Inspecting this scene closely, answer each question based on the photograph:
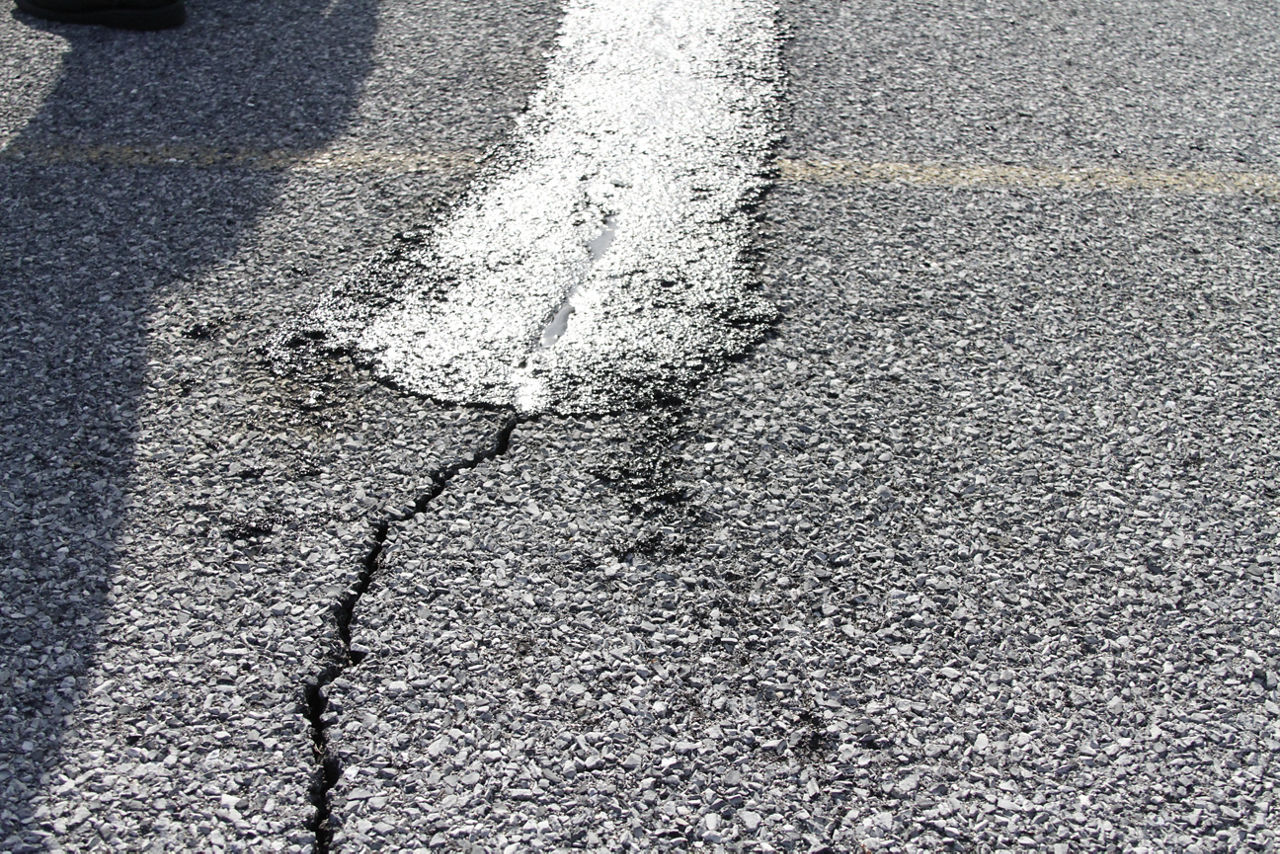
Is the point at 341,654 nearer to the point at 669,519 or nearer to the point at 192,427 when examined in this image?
the point at 669,519

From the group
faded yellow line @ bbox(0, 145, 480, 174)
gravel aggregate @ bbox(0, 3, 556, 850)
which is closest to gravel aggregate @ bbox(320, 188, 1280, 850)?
gravel aggregate @ bbox(0, 3, 556, 850)

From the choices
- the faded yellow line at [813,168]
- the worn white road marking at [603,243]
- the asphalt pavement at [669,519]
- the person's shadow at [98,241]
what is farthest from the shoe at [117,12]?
the worn white road marking at [603,243]

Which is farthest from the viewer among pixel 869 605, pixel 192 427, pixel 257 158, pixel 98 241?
pixel 257 158

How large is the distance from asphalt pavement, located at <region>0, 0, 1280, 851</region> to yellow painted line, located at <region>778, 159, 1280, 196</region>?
17 mm

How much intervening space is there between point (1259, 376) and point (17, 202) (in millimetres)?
4191

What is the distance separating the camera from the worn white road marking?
3.29m

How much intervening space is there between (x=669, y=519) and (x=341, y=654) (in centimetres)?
86

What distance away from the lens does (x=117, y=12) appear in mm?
5191

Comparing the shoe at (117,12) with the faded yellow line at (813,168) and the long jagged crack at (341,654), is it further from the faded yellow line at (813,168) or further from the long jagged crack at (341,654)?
the long jagged crack at (341,654)

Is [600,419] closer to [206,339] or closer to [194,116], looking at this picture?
[206,339]

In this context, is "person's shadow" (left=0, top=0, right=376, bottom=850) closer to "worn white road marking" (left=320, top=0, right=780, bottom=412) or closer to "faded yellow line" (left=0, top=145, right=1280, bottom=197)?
"faded yellow line" (left=0, top=145, right=1280, bottom=197)

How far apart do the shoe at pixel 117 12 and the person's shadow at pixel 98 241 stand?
0.06 meters

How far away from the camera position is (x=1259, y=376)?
3359mm

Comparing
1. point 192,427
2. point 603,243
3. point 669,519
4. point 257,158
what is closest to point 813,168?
point 603,243
